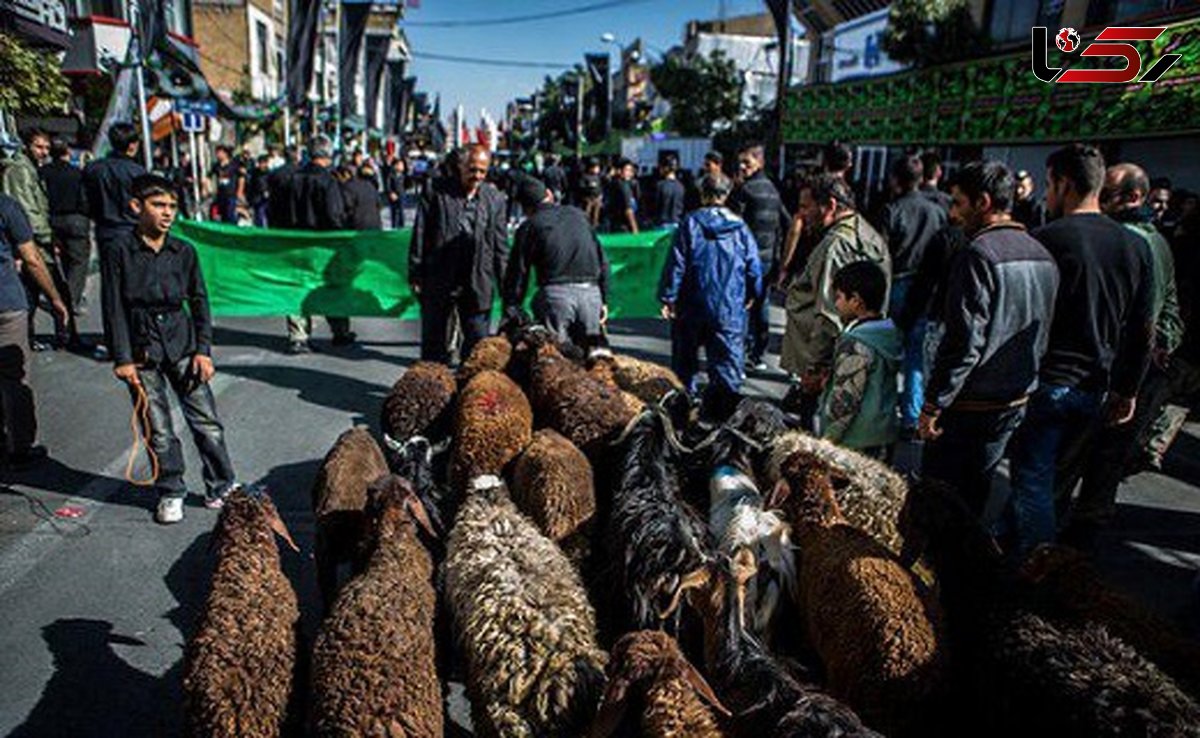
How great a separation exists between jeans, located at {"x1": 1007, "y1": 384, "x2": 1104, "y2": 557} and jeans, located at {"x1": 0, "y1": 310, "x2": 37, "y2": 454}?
22.5 ft

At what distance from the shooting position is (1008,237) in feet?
11.6

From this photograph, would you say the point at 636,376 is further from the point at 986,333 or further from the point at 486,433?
the point at 986,333

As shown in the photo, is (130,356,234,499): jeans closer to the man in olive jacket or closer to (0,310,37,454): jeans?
(0,310,37,454): jeans

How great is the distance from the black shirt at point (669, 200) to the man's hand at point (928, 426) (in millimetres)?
11145

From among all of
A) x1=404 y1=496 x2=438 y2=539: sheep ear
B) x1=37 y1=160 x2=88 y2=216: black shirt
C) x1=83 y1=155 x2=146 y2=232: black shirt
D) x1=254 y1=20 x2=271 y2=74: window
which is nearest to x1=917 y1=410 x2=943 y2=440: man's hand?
x1=404 y1=496 x2=438 y2=539: sheep ear

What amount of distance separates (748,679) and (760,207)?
6489 mm

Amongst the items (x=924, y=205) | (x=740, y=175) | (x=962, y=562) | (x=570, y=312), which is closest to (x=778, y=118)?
(x=740, y=175)

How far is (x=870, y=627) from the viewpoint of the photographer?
2.56 meters

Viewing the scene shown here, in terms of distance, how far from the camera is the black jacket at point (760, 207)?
802cm

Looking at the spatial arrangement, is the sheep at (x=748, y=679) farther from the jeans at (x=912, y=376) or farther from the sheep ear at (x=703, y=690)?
the jeans at (x=912, y=376)

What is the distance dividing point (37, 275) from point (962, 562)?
651 centimetres

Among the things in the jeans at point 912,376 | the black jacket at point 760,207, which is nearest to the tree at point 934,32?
the black jacket at point 760,207

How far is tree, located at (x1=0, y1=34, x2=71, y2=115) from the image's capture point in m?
6.71

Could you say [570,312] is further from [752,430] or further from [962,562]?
[962,562]
